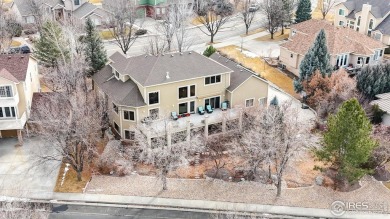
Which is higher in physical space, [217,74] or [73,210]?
[217,74]

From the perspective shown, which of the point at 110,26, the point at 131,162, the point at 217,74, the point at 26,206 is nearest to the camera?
the point at 26,206

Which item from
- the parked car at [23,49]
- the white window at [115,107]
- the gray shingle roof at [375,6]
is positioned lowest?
the white window at [115,107]

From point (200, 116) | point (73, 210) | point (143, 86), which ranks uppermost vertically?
point (143, 86)

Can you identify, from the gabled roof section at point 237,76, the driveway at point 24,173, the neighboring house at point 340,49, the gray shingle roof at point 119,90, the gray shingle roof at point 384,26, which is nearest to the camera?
the driveway at point 24,173

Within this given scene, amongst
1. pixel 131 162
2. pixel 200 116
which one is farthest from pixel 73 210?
pixel 200 116

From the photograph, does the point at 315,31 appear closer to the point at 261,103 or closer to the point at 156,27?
the point at 261,103

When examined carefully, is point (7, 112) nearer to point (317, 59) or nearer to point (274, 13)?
point (317, 59)

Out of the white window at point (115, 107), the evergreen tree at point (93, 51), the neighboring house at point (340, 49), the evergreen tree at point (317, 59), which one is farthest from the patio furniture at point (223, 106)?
the neighboring house at point (340, 49)

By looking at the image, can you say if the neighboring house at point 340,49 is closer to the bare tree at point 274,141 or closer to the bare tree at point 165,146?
the bare tree at point 274,141
